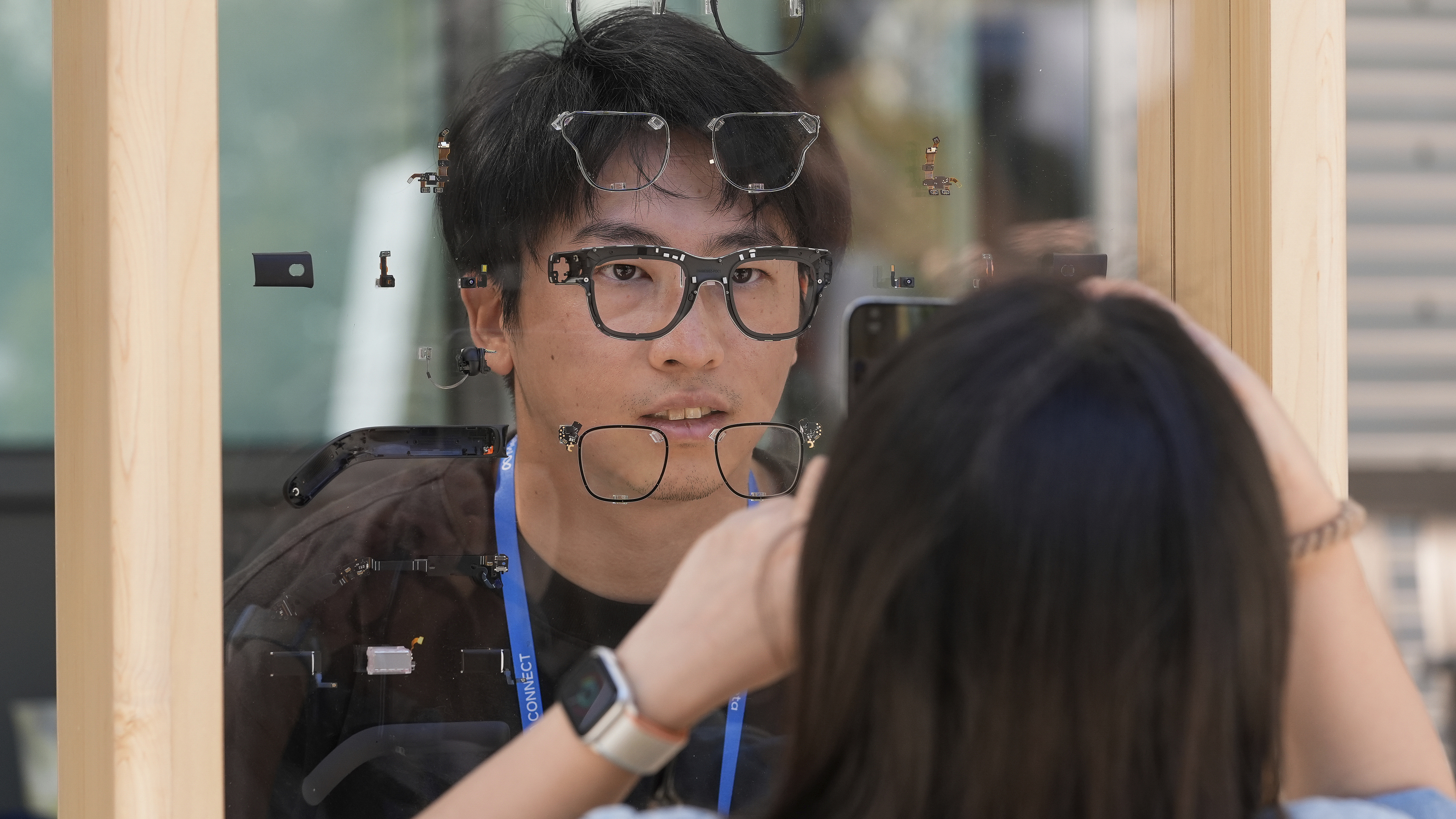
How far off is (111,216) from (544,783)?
Result: 676mm

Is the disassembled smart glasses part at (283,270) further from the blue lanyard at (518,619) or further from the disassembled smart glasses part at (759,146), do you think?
the disassembled smart glasses part at (759,146)

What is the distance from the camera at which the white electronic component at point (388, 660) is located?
143 cm

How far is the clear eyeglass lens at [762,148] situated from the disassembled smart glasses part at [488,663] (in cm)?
62

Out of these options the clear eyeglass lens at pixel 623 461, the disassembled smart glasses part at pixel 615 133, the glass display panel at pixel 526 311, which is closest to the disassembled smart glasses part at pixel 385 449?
the glass display panel at pixel 526 311

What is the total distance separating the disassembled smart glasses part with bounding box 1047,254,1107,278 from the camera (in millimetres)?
1555

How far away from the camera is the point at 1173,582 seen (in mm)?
759

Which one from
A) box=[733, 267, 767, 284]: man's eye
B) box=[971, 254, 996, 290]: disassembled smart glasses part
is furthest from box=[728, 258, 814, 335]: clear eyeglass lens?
box=[971, 254, 996, 290]: disassembled smart glasses part

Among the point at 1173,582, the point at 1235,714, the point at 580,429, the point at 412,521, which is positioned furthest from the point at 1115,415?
the point at 412,521

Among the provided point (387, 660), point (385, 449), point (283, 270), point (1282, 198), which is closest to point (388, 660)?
point (387, 660)

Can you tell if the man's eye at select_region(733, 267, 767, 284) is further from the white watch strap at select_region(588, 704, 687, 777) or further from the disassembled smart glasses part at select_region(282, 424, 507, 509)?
the white watch strap at select_region(588, 704, 687, 777)

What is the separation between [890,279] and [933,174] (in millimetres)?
141

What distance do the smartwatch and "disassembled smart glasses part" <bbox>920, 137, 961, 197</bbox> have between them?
0.81m

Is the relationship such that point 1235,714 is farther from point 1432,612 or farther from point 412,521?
point 1432,612

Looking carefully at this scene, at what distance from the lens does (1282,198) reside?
4.53 feet
